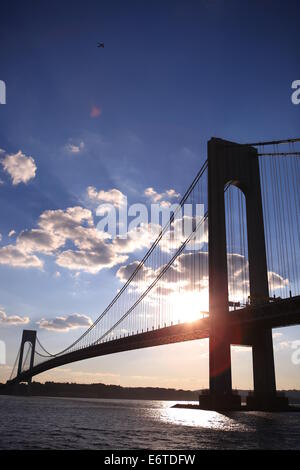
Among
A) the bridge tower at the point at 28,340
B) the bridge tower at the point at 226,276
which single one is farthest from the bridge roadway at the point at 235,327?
the bridge tower at the point at 28,340

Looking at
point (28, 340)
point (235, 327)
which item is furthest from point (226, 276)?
point (28, 340)

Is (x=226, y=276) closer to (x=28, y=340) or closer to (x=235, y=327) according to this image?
(x=235, y=327)

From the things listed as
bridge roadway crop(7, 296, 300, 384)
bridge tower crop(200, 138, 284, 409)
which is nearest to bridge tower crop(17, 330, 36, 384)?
bridge roadway crop(7, 296, 300, 384)

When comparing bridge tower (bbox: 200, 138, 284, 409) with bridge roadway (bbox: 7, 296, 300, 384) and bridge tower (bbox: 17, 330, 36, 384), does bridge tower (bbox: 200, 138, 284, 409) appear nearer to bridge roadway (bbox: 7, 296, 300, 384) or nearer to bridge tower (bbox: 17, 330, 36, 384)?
bridge roadway (bbox: 7, 296, 300, 384)
